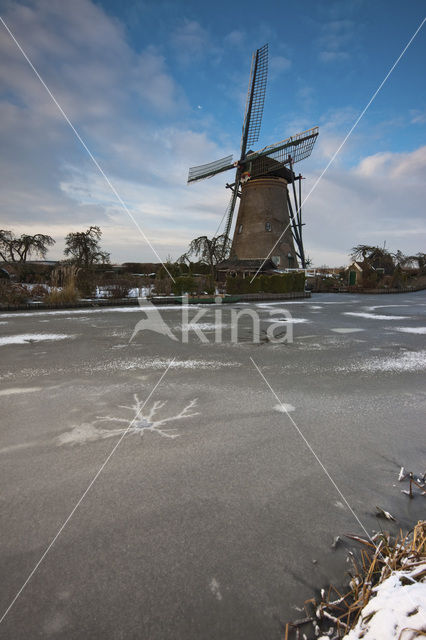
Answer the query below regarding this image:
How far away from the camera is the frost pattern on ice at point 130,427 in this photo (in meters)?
2.65

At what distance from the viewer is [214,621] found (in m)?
1.26

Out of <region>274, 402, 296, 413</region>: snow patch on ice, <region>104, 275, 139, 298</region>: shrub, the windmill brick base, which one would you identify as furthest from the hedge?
<region>274, 402, 296, 413</region>: snow patch on ice

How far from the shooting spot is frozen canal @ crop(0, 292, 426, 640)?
51.9 inches

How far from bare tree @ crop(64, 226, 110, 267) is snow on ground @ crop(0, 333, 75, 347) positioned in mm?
18224

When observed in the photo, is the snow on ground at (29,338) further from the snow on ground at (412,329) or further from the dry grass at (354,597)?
the snow on ground at (412,329)

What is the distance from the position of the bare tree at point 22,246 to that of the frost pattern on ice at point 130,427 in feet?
92.6

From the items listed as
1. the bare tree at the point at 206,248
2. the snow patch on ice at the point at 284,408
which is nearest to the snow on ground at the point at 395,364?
the snow patch on ice at the point at 284,408

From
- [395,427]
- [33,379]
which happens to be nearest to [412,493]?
[395,427]

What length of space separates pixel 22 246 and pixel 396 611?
32.5 m

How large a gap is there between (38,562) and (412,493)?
2180 millimetres

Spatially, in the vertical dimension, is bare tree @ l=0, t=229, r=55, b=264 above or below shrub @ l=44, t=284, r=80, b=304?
above

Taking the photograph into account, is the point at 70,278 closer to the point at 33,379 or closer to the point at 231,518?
the point at 33,379

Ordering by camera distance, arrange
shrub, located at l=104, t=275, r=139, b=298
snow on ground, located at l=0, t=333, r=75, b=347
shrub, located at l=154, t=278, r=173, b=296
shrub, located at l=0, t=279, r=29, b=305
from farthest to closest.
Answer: shrub, located at l=154, t=278, r=173, b=296
shrub, located at l=104, t=275, r=139, b=298
shrub, located at l=0, t=279, r=29, b=305
snow on ground, located at l=0, t=333, r=75, b=347

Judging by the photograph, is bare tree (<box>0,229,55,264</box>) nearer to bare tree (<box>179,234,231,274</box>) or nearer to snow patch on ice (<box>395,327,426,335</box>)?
bare tree (<box>179,234,231,274</box>)
